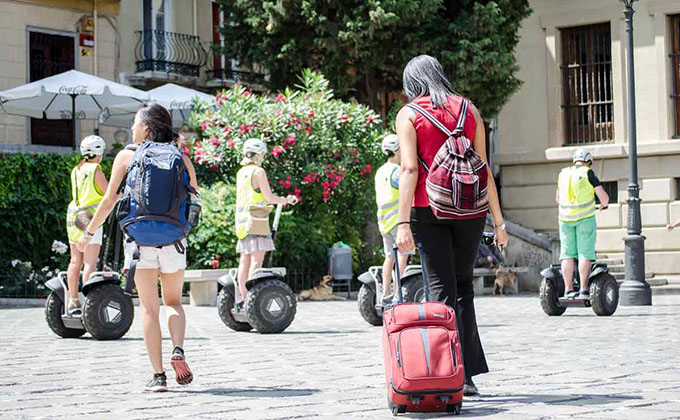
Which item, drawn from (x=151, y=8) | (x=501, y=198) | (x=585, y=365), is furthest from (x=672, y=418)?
(x=151, y=8)

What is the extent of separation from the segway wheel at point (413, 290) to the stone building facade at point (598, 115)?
43.7 ft

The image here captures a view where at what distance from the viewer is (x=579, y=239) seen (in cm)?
1309

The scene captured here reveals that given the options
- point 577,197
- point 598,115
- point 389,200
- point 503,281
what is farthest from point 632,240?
point 598,115

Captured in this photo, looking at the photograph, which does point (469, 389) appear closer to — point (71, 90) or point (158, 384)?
point (158, 384)

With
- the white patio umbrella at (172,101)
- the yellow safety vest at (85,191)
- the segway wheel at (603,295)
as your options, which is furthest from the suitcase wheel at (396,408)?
the white patio umbrella at (172,101)

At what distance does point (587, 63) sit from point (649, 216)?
3439mm

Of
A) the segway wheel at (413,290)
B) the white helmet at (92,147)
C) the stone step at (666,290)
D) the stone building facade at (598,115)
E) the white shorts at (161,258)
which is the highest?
the stone building facade at (598,115)

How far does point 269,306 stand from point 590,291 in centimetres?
385

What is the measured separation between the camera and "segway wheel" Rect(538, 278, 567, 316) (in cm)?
1337

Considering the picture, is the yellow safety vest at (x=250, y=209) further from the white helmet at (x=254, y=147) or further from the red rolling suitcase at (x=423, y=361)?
the red rolling suitcase at (x=423, y=361)

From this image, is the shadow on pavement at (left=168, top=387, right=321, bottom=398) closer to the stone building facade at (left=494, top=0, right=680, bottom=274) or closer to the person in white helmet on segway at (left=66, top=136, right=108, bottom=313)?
the person in white helmet on segway at (left=66, top=136, right=108, bottom=313)

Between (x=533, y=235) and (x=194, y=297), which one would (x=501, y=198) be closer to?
(x=533, y=235)

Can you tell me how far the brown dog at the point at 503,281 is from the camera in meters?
21.3

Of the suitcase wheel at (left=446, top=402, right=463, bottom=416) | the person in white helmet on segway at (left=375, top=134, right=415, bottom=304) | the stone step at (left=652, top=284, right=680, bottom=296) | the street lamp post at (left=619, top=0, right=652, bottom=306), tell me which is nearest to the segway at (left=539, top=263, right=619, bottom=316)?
the person in white helmet on segway at (left=375, top=134, right=415, bottom=304)
